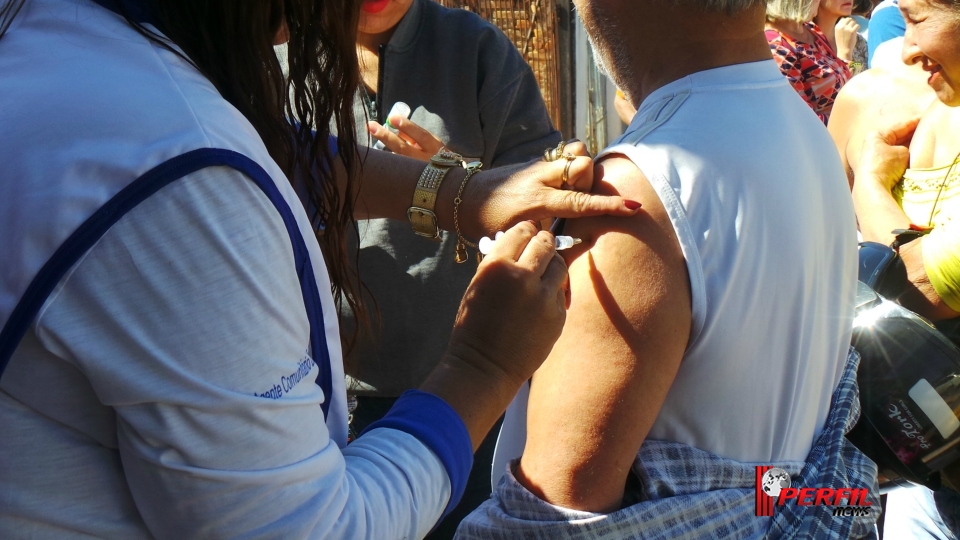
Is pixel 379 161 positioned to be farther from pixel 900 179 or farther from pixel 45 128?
pixel 900 179

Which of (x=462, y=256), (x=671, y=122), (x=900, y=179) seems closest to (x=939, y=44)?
(x=900, y=179)

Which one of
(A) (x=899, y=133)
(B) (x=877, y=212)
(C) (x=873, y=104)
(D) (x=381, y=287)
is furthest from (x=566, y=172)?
(C) (x=873, y=104)

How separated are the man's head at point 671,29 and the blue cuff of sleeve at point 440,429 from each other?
71 centimetres

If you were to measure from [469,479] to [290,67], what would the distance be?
1526 mm

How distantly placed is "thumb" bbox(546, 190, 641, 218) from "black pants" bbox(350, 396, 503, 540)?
1.14 m

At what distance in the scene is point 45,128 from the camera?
0.70 metres

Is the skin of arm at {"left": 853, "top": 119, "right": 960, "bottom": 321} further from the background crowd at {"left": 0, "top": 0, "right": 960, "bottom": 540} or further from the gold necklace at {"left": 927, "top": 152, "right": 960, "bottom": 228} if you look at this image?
the background crowd at {"left": 0, "top": 0, "right": 960, "bottom": 540}

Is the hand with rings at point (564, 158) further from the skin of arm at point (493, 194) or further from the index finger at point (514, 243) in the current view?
the index finger at point (514, 243)

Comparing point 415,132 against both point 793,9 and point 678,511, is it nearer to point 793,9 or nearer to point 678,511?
point 678,511

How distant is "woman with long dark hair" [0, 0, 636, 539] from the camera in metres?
0.69

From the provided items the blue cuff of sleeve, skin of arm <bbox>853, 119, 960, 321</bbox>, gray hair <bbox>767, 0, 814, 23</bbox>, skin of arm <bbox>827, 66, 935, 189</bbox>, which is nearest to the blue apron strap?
the blue cuff of sleeve

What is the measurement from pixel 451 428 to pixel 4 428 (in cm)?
48

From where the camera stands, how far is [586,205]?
4.04 ft

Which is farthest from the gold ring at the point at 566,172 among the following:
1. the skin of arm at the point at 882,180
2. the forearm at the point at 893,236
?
the skin of arm at the point at 882,180
